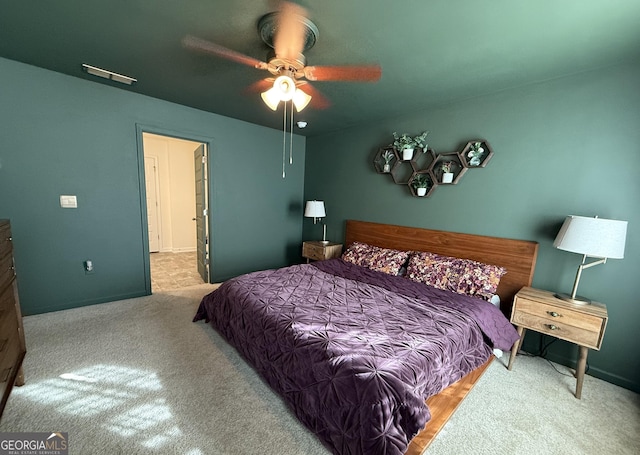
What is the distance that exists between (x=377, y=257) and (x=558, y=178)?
1791 millimetres

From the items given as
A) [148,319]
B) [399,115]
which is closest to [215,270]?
[148,319]

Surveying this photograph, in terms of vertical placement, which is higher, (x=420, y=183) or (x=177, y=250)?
(x=420, y=183)

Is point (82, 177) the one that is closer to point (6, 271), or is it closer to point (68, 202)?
point (68, 202)

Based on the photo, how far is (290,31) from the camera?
1.58 m

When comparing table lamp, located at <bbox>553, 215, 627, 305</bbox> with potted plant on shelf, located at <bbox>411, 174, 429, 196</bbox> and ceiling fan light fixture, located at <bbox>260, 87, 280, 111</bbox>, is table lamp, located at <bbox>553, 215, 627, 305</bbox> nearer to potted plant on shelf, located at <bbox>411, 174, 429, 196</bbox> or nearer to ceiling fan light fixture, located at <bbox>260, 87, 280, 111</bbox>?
potted plant on shelf, located at <bbox>411, 174, 429, 196</bbox>

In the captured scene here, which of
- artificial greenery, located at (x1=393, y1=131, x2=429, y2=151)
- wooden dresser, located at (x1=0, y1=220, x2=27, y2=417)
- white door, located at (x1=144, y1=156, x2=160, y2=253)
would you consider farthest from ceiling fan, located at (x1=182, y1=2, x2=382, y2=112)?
white door, located at (x1=144, y1=156, x2=160, y2=253)

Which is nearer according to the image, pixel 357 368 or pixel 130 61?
pixel 357 368

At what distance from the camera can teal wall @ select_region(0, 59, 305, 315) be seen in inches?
92.9

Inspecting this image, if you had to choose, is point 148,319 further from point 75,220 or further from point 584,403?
point 584,403

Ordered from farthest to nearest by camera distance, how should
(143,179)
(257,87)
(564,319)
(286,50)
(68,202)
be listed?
(143,179) < (68,202) < (257,87) < (564,319) < (286,50)

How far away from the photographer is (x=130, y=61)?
212 cm

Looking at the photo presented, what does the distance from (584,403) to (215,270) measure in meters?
4.02

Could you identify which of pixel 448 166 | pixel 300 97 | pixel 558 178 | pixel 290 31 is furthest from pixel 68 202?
pixel 558 178

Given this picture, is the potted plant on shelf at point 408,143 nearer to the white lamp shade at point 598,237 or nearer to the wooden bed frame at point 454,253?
the wooden bed frame at point 454,253
